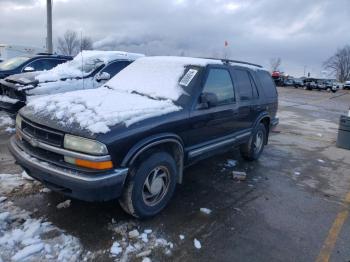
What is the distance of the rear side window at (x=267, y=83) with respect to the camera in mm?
6300

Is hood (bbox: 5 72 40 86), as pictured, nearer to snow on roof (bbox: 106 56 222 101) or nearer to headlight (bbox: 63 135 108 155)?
snow on roof (bbox: 106 56 222 101)

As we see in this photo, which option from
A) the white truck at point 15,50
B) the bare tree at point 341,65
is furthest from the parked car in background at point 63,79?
the bare tree at point 341,65

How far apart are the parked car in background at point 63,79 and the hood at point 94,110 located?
310 cm

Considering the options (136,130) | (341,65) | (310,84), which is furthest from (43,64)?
(341,65)

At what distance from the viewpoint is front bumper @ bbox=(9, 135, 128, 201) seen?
120 inches

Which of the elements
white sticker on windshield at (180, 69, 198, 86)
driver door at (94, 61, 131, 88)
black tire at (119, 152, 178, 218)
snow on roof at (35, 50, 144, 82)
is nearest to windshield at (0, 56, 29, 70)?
snow on roof at (35, 50, 144, 82)

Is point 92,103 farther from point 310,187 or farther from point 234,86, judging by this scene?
point 310,187

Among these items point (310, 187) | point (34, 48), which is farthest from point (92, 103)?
point (34, 48)

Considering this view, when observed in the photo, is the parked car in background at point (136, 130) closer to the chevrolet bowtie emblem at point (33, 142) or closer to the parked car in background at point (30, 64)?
the chevrolet bowtie emblem at point (33, 142)

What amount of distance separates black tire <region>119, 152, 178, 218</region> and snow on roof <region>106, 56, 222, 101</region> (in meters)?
0.87

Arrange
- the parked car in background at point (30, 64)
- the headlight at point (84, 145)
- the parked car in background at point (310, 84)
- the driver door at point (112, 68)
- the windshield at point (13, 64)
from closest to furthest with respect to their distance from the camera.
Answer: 1. the headlight at point (84, 145)
2. the driver door at point (112, 68)
3. the parked car in background at point (30, 64)
4. the windshield at point (13, 64)
5. the parked car in background at point (310, 84)

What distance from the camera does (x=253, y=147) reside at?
626 cm

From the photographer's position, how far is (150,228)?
3611 millimetres

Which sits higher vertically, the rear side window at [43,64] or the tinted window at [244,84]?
the rear side window at [43,64]
